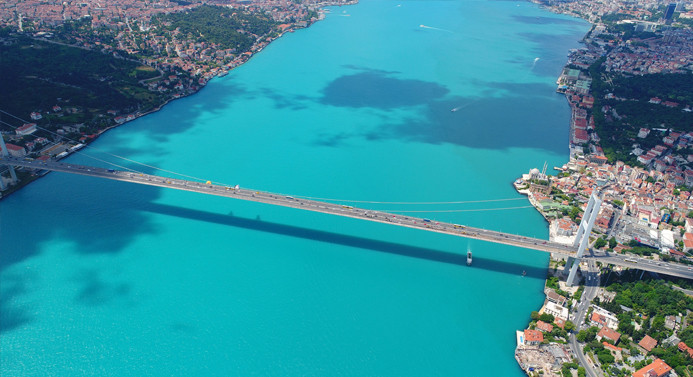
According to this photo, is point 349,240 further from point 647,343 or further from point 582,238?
point 647,343

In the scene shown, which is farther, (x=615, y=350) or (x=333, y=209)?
(x=333, y=209)

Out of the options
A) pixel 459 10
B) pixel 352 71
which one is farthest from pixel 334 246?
pixel 459 10

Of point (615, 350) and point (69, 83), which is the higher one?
point (69, 83)

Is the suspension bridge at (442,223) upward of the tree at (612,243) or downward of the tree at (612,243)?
upward

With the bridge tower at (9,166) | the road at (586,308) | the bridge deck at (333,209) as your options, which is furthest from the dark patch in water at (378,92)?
the road at (586,308)

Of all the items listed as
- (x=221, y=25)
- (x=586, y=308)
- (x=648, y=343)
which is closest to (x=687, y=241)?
(x=586, y=308)

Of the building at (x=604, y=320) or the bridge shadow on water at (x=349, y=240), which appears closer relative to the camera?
the building at (x=604, y=320)

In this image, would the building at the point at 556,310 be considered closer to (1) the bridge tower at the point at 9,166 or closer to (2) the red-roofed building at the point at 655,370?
(2) the red-roofed building at the point at 655,370

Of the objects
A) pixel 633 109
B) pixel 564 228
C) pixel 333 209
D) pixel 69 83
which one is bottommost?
pixel 564 228
